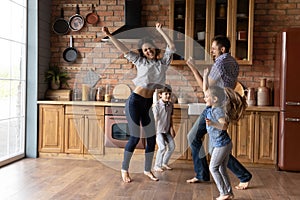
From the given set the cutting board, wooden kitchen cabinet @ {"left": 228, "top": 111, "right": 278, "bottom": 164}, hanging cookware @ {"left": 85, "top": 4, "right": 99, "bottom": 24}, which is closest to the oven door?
the cutting board

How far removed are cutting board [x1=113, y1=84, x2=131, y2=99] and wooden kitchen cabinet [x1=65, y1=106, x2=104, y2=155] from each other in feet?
1.71

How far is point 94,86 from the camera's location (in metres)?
5.16

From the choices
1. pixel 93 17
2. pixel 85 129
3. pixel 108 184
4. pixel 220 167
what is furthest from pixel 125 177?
pixel 93 17

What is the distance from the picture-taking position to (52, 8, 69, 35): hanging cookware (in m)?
5.18

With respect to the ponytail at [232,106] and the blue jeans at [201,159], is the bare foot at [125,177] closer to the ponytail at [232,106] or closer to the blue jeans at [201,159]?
the blue jeans at [201,159]

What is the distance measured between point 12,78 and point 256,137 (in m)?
3.05

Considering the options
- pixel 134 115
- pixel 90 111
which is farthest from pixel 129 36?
pixel 134 115

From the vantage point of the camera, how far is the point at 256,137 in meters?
4.37

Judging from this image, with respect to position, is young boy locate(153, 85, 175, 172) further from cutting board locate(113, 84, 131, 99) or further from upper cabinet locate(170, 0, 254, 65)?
cutting board locate(113, 84, 131, 99)

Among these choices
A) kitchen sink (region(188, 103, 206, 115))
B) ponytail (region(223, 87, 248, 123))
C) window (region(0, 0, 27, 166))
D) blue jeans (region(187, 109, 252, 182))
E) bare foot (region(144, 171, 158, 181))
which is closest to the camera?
ponytail (region(223, 87, 248, 123))

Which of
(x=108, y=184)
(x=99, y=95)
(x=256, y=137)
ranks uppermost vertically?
(x=99, y=95)

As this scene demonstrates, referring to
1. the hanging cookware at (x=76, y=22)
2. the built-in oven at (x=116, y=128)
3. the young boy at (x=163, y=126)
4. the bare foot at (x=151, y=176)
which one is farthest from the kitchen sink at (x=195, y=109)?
the hanging cookware at (x=76, y=22)

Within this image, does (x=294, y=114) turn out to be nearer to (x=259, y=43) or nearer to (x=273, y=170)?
(x=273, y=170)

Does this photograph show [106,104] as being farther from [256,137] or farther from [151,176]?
[256,137]
